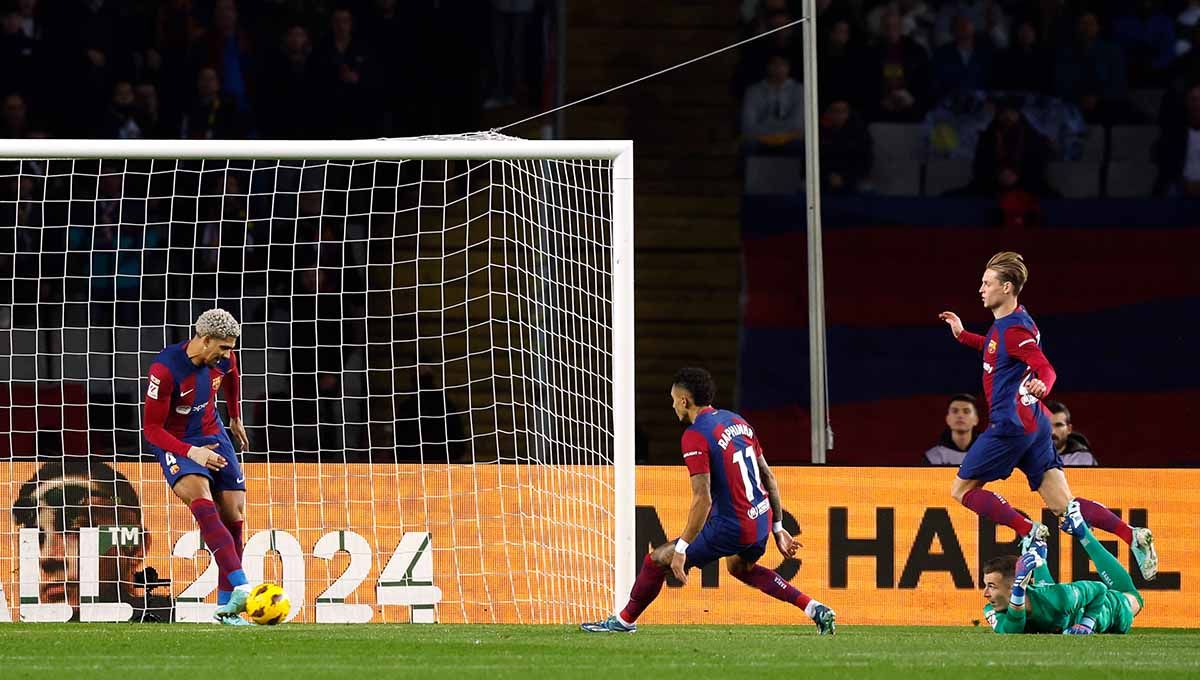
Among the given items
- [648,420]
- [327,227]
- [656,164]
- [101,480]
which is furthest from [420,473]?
[656,164]

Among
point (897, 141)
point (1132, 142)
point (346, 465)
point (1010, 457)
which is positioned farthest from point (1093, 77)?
point (346, 465)

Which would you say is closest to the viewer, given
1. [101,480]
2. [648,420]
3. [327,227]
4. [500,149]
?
[500,149]

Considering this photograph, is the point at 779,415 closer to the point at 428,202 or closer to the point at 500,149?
the point at 428,202

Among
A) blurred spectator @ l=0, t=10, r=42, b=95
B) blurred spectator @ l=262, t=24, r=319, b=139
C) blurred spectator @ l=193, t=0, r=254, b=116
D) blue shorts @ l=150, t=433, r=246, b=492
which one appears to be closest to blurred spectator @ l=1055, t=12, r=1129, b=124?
blurred spectator @ l=262, t=24, r=319, b=139

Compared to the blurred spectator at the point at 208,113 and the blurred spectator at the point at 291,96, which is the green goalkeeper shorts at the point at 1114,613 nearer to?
the blurred spectator at the point at 291,96

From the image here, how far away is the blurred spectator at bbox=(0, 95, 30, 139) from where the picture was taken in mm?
16109

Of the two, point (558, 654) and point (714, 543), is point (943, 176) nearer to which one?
point (714, 543)

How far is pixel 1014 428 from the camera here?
9.96 metres

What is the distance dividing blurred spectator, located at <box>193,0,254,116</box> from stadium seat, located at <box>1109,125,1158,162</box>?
7.50 m

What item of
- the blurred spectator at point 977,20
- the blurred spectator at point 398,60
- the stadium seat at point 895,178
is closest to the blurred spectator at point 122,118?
the blurred spectator at point 398,60

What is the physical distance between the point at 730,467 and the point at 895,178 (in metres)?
8.21

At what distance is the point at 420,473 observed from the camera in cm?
1136

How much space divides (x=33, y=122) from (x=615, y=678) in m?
11.0

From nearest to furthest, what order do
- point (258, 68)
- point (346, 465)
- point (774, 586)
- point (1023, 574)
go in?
point (774, 586)
point (1023, 574)
point (346, 465)
point (258, 68)
